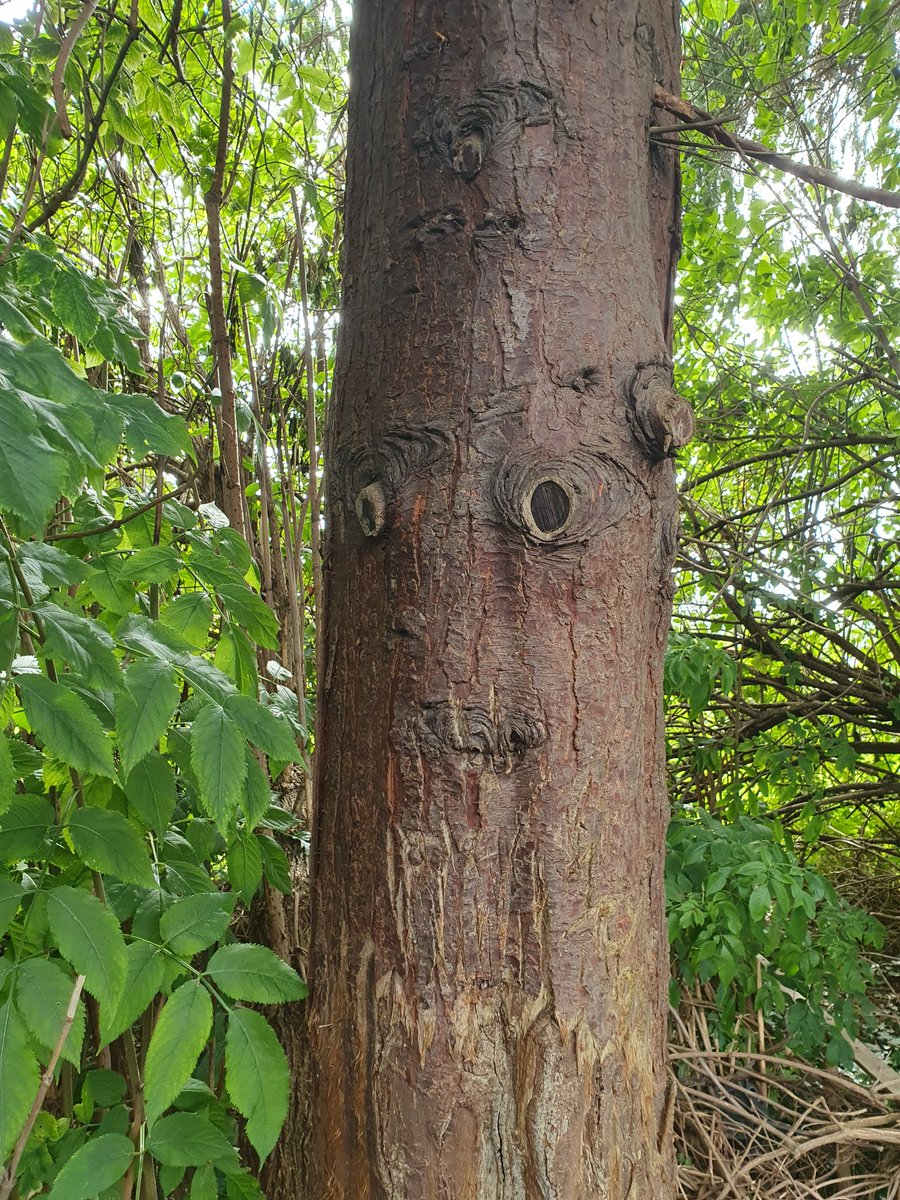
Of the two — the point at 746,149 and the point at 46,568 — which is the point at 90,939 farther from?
the point at 746,149

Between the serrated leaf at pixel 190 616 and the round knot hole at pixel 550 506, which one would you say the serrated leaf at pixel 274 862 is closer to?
the serrated leaf at pixel 190 616

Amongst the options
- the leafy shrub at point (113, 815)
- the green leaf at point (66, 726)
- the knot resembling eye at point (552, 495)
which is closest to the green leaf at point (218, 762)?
the leafy shrub at point (113, 815)

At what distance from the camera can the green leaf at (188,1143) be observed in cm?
100

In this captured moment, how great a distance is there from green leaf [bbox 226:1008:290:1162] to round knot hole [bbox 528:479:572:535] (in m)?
0.72

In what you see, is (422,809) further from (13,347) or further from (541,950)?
(13,347)

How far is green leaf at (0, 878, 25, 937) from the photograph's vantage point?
0.90 meters

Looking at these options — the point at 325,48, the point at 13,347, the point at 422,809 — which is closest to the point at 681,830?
the point at 422,809

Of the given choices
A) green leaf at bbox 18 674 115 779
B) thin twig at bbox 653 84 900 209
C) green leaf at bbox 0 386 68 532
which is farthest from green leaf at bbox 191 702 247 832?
thin twig at bbox 653 84 900 209

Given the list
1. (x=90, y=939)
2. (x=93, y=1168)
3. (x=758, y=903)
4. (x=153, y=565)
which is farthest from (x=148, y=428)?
(x=758, y=903)

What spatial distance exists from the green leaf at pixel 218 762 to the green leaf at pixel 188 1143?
422mm

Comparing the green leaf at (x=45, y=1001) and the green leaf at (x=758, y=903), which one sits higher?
the green leaf at (x=758, y=903)

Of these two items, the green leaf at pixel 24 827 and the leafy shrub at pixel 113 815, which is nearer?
the leafy shrub at pixel 113 815

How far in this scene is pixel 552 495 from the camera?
39.7 inches

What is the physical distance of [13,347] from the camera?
88cm
